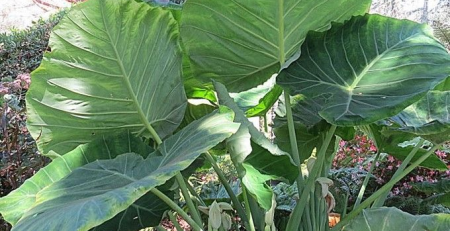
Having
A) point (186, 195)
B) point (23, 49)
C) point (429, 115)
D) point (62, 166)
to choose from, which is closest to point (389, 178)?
point (429, 115)

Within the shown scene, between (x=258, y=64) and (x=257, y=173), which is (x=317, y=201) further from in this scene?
(x=258, y=64)

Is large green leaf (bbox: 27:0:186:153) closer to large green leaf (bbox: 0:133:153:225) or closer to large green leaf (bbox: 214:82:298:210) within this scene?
large green leaf (bbox: 0:133:153:225)

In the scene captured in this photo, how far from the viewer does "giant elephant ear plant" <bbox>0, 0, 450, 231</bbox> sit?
2.78 ft

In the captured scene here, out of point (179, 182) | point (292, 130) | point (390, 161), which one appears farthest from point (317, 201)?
point (390, 161)

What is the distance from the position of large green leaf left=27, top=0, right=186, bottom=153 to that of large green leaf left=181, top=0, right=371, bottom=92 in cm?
7

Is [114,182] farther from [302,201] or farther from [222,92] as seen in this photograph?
[302,201]

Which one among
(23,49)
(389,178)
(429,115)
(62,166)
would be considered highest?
(429,115)

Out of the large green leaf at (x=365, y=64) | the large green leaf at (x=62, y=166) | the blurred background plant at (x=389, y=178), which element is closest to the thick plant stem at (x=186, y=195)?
the large green leaf at (x=62, y=166)

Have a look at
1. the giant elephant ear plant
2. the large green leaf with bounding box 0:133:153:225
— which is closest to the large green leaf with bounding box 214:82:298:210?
the giant elephant ear plant

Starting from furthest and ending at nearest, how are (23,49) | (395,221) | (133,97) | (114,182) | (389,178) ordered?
(23,49), (389,178), (133,97), (395,221), (114,182)

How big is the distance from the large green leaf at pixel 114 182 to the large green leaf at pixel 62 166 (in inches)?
2.9

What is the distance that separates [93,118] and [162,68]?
0.18 meters

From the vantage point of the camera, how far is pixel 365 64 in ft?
3.18

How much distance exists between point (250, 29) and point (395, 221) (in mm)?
474
